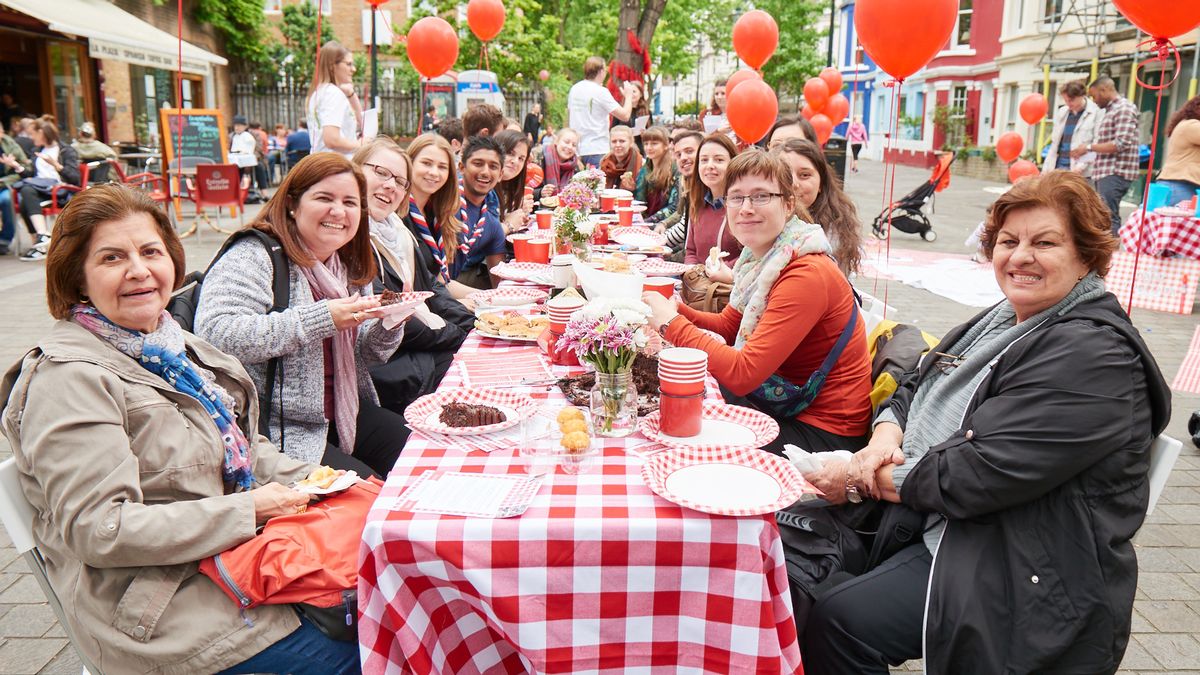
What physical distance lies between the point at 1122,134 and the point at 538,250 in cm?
888

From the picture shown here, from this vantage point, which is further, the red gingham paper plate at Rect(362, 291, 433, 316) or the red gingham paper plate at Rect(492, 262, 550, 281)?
the red gingham paper plate at Rect(492, 262, 550, 281)

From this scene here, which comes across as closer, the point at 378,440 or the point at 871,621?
the point at 871,621

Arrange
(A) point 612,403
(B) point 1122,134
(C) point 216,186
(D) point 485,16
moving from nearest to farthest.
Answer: (A) point 612,403
(B) point 1122,134
(D) point 485,16
(C) point 216,186

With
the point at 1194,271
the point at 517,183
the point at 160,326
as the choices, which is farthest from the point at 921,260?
the point at 160,326

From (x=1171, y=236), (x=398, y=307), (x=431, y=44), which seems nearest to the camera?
(x=398, y=307)

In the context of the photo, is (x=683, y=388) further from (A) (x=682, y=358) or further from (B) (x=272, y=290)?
(B) (x=272, y=290)

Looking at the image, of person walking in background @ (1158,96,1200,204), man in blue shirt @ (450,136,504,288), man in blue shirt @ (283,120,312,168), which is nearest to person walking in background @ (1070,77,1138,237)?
person walking in background @ (1158,96,1200,204)

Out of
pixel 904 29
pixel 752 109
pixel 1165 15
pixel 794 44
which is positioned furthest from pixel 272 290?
pixel 794 44

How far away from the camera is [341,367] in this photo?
298 cm

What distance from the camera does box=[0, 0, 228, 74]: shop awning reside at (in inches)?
554

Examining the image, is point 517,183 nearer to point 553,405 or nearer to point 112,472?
point 553,405

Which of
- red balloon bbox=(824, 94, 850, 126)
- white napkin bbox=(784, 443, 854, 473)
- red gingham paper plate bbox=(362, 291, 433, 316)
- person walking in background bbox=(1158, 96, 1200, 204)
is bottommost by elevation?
white napkin bbox=(784, 443, 854, 473)

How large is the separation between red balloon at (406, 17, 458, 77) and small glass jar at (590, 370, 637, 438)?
26.8 ft

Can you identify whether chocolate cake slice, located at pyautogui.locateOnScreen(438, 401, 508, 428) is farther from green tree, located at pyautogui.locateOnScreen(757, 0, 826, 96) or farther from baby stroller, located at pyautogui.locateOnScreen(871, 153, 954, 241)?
green tree, located at pyautogui.locateOnScreen(757, 0, 826, 96)
